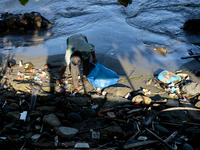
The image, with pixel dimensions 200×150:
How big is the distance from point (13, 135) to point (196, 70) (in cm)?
452

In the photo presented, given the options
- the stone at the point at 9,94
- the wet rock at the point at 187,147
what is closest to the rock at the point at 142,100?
the wet rock at the point at 187,147

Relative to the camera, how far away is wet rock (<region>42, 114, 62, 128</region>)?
9.63 feet

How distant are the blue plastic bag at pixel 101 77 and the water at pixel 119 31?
96 cm

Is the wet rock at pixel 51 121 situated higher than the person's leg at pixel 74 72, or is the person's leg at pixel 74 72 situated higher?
the person's leg at pixel 74 72

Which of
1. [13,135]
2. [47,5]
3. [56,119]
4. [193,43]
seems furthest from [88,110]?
[47,5]

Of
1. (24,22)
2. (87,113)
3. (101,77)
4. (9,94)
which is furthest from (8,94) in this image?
(24,22)

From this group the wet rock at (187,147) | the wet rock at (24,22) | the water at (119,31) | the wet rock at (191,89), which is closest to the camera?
the wet rock at (187,147)

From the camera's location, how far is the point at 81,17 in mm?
9555

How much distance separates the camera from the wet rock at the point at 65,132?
2.69 metres

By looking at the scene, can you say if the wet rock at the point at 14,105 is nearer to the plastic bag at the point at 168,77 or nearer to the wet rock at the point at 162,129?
the wet rock at the point at 162,129

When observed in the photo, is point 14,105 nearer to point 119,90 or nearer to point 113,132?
point 113,132

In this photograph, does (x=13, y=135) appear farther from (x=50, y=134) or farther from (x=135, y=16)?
(x=135, y=16)

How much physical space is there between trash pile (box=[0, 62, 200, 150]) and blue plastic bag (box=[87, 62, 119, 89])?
0.14 metres

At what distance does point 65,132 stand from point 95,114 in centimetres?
84
